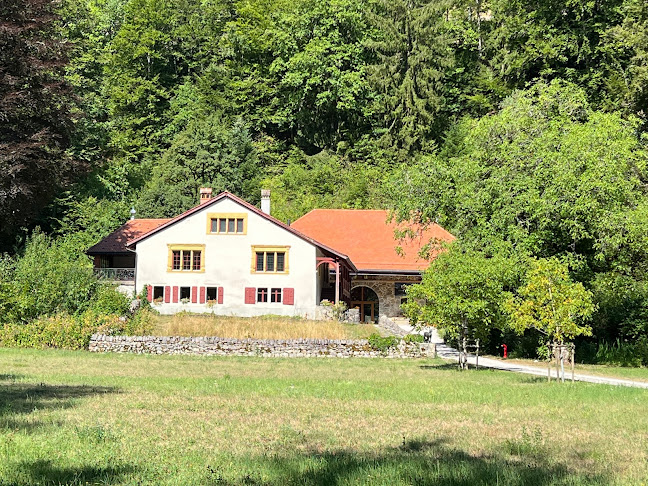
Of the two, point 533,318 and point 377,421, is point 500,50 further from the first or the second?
point 377,421

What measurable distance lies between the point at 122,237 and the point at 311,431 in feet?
140

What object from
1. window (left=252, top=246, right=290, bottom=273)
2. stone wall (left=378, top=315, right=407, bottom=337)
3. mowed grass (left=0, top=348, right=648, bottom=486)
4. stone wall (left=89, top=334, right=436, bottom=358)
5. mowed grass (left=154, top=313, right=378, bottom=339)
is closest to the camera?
mowed grass (left=0, top=348, right=648, bottom=486)

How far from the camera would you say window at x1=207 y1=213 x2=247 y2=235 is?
44.7m

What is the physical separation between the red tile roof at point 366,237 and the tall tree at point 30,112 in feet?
60.0

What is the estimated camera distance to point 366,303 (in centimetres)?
4900

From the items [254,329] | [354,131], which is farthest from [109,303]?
[354,131]

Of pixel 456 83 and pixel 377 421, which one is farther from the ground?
pixel 456 83

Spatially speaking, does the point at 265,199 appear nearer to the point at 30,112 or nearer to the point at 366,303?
the point at 366,303

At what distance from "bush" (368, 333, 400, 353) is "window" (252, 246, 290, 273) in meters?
14.4

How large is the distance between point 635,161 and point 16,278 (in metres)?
28.1

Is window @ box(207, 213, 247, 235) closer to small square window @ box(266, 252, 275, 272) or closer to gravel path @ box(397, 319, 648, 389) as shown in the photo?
small square window @ box(266, 252, 275, 272)

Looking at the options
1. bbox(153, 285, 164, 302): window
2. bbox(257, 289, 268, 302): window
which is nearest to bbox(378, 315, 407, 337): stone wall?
bbox(257, 289, 268, 302): window

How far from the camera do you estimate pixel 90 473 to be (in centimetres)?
738

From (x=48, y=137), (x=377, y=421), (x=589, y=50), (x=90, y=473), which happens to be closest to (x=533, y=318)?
(x=377, y=421)
